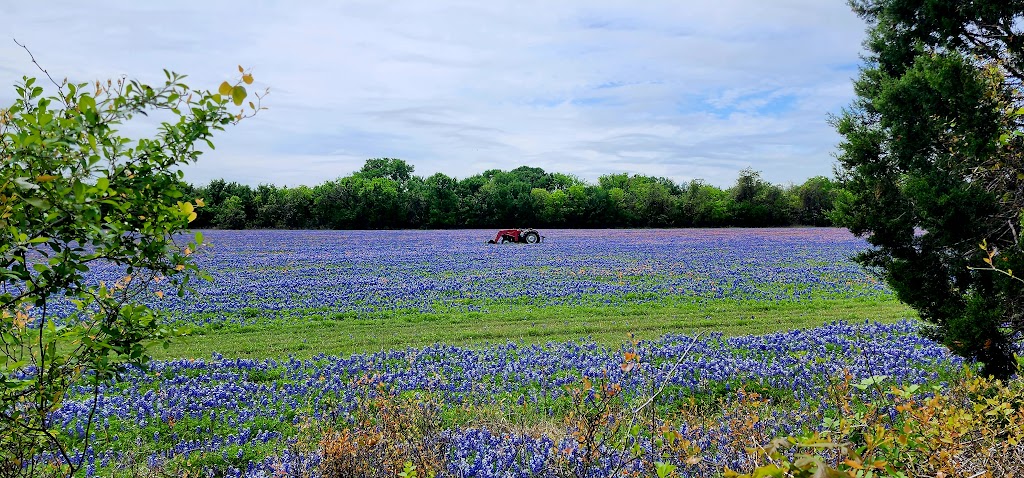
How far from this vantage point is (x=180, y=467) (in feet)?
17.6

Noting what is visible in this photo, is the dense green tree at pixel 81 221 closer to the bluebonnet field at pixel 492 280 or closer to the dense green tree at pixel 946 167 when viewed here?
the dense green tree at pixel 946 167

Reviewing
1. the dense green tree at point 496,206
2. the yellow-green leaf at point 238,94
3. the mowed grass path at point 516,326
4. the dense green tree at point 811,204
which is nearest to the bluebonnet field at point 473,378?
the mowed grass path at point 516,326

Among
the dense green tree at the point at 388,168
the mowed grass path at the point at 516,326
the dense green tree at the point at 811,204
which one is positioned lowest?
the mowed grass path at the point at 516,326

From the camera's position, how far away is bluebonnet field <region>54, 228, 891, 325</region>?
15344 mm

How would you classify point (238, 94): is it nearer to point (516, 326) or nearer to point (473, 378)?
point (473, 378)

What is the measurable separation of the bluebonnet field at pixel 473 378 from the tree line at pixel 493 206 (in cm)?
4833

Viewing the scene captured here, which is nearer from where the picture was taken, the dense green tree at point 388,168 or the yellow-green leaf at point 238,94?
the yellow-green leaf at point 238,94

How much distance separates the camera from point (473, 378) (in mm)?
8320

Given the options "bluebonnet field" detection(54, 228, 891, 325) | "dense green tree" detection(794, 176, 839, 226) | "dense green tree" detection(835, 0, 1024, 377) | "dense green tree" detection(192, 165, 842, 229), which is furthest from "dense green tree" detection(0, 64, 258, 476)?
"dense green tree" detection(794, 176, 839, 226)

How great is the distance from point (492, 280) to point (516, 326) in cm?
703

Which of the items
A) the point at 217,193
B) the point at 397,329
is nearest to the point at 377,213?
the point at 217,193

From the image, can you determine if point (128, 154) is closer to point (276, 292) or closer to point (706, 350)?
point (706, 350)

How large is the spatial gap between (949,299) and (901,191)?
1251mm

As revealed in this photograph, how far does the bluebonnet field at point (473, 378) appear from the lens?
5492 millimetres
